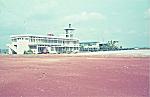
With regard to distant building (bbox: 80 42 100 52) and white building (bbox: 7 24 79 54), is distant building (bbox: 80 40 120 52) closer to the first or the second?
distant building (bbox: 80 42 100 52)

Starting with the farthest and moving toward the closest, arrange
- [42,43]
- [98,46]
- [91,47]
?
[98,46]
[91,47]
[42,43]

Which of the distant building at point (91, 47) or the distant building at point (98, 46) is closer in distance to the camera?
the distant building at point (91, 47)

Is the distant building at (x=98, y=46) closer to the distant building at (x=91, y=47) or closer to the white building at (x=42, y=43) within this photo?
the distant building at (x=91, y=47)

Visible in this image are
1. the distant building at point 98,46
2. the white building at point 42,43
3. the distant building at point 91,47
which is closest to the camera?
the white building at point 42,43

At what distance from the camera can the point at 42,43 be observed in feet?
304

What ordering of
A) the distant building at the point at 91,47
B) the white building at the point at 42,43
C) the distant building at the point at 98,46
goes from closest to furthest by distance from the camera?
the white building at the point at 42,43, the distant building at the point at 91,47, the distant building at the point at 98,46

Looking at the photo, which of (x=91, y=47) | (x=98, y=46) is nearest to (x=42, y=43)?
(x=91, y=47)

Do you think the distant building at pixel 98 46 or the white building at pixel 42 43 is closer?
the white building at pixel 42 43

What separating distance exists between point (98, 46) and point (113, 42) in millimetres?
11108

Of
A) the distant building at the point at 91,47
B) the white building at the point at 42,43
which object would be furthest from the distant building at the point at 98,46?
the white building at the point at 42,43

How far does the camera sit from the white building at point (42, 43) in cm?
8656

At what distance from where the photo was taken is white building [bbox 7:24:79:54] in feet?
284

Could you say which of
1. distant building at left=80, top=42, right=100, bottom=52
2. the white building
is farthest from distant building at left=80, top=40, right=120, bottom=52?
the white building

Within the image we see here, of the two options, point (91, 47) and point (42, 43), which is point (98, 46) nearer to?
point (91, 47)
